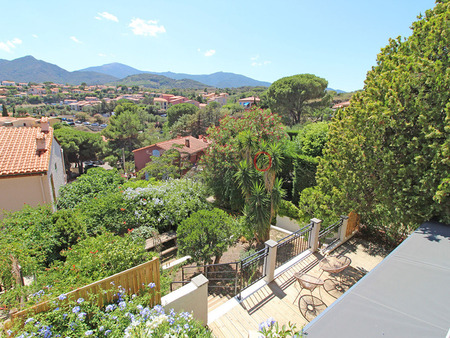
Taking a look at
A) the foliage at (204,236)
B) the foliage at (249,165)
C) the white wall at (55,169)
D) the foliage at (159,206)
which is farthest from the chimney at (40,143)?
the foliage at (249,165)

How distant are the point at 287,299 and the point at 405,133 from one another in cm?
512

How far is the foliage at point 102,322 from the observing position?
3375mm

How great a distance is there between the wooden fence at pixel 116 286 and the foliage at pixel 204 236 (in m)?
3.35

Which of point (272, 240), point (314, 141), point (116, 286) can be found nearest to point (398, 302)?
point (272, 240)

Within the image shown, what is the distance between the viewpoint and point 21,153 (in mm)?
11359

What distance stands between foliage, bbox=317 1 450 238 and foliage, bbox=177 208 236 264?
4.15 metres

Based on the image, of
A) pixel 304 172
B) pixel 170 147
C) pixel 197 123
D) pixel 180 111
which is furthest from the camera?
pixel 180 111

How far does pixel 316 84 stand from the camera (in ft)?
120

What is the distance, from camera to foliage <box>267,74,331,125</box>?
37.4m

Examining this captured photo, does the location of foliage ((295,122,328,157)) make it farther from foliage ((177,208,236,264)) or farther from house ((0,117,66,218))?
house ((0,117,66,218))

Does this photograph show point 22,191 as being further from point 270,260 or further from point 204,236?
point 270,260

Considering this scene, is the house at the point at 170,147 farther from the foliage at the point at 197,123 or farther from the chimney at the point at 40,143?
the chimney at the point at 40,143

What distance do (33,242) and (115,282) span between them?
181 inches

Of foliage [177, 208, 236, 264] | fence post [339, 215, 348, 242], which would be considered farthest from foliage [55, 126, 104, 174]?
fence post [339, 215, 348, 242]
